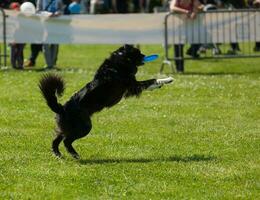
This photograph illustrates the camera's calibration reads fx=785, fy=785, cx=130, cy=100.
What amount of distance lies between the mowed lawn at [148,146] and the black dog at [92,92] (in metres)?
0.34

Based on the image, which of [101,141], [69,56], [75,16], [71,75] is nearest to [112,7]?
[69,56]

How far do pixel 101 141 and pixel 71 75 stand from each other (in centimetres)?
646

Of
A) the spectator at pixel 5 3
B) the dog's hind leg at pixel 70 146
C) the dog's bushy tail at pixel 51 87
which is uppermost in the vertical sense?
the spectator at pixel 5 3

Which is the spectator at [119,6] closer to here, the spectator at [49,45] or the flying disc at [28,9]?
the spectator at [49,45]

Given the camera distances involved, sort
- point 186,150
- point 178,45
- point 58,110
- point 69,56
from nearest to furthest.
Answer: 1. point 58,110
2. point 186,150
3. point 178,45
4. point 69,56

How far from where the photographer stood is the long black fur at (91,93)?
801cm

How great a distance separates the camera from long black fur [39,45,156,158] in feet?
26.3

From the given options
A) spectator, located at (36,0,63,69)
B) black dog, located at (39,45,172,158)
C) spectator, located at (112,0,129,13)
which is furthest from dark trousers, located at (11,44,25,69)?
black dog, located at (39,45,172,158)

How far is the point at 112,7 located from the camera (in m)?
24.3

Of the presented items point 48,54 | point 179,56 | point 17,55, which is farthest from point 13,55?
point 179,56

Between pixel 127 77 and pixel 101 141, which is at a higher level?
pixel 127 77

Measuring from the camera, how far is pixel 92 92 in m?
8.21

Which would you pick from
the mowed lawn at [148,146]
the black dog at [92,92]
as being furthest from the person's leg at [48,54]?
the black dog at [92,92]

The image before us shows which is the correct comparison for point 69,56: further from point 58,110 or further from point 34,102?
point 58,110
